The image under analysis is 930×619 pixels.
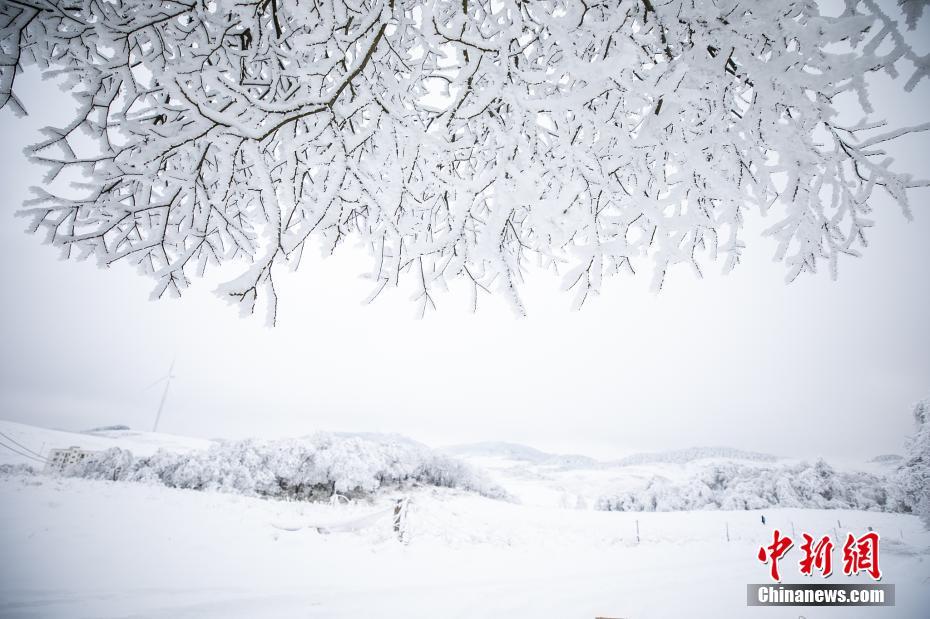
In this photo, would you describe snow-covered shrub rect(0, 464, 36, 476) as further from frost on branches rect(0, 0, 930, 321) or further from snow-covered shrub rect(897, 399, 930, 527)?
snow-covered shrub rect(897, 399, 930, 527)

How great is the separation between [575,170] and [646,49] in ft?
2.08

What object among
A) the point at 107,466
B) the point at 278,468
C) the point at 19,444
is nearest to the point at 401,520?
the point at 278,468

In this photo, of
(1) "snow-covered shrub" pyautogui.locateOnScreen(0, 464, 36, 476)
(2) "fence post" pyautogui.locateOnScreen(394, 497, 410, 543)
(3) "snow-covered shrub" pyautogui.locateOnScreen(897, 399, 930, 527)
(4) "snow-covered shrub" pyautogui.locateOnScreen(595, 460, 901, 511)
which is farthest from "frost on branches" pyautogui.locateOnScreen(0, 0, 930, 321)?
(4) "snow-covered shrub" pyautogui.locateOnScreen(595, 460, 901, 511)

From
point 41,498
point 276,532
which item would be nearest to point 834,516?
point 276,532

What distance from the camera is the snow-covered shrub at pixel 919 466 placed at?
16.1m

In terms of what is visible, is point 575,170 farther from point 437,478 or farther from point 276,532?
point 437,478

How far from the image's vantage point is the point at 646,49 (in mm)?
1633

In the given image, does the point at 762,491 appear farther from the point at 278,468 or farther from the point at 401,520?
the point at 278,468

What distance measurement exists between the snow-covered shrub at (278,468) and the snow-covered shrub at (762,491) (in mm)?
19792

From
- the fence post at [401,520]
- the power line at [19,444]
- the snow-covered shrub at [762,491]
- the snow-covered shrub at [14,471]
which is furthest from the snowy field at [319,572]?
the power line at [19,444]

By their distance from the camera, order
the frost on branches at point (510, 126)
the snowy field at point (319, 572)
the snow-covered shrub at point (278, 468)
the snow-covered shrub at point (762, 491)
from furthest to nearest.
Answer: the snow-covered shrub at point (762, 491) < the snow-covered shrub at point (278, 468) < the snowy field at point (319, 572) < the frost on branches at point (510, 126)

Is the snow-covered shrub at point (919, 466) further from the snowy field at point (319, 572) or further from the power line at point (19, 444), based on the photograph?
the power line at point (19, 444)

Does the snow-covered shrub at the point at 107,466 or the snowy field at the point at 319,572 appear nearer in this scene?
the snowy field at the point at 319,572

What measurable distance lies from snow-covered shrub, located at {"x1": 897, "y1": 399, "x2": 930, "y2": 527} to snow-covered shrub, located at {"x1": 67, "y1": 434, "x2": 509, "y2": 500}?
2927 centimetres
